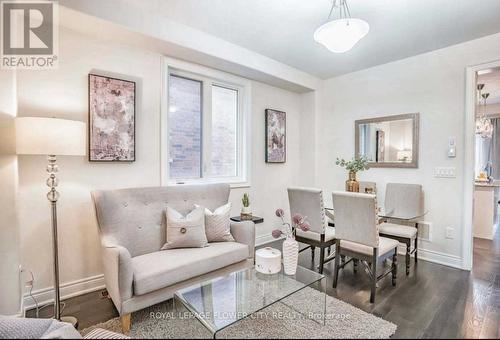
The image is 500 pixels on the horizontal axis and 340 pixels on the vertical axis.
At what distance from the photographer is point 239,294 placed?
1.83 m

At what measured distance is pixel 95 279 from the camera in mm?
2510

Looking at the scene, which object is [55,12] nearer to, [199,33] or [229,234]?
[199,33]

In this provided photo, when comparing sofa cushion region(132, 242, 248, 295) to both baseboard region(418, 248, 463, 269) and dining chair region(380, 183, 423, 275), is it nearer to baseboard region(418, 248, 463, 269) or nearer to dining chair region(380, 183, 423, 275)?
dining chair region(380, 183, 423, 275)

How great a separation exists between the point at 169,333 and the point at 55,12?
2544 mm

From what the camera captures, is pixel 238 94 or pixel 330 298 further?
pixel 238 94

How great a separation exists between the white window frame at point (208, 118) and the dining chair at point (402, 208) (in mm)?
1863

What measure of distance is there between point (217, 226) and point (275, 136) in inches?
77.0

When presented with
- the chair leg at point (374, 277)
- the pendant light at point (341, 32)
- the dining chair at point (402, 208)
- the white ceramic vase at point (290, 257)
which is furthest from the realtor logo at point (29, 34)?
the dining chair at point (402, 208)

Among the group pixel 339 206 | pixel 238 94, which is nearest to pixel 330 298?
pixel 339 206

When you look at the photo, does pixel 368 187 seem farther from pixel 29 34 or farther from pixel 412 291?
pixel 29 34

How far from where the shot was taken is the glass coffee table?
152 centimetres

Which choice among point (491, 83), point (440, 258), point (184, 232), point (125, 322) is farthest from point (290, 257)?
point (491, 83)

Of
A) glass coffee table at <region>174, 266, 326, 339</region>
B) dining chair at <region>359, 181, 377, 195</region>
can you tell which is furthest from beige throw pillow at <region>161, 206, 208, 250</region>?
dining chair at <region>359, 181, 377, 195</region>

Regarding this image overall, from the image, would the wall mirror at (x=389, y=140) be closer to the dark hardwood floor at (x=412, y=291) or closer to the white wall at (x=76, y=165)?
the dark hardwood floor at (x=412, y=291)
